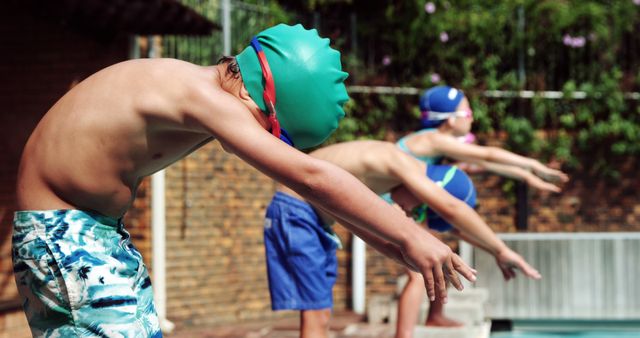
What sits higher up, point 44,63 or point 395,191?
point 44,63

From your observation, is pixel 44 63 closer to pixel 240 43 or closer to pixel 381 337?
pixel 240 43

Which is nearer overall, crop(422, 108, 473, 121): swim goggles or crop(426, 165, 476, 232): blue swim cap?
crop(426, 165, 476, 232): blue swim cap

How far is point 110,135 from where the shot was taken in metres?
2.55

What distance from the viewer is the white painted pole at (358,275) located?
11.4 m

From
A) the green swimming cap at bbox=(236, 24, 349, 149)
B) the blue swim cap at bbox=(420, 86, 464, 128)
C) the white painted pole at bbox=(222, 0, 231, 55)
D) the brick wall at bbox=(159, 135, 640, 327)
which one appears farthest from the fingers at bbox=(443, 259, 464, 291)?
the white painted pole at bbox=(222, 0, 231, 55)

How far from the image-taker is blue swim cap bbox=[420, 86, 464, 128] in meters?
6.40

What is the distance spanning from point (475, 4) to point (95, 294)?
36.3 feet

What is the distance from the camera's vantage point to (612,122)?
12320 millimetres

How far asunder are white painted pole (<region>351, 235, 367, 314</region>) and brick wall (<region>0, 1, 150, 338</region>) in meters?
3.57

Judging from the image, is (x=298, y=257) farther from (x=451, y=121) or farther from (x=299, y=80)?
(x=299, y=80)

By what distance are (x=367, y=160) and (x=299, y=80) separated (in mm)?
2475

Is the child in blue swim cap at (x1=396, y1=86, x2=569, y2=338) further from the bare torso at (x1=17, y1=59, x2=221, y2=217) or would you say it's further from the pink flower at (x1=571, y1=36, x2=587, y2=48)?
the pink flower at (x1=571, y1=36, x2=587, y2=48)

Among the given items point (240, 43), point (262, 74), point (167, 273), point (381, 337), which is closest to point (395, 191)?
point (381, 337)

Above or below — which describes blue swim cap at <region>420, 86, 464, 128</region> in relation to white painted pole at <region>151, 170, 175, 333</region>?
above
